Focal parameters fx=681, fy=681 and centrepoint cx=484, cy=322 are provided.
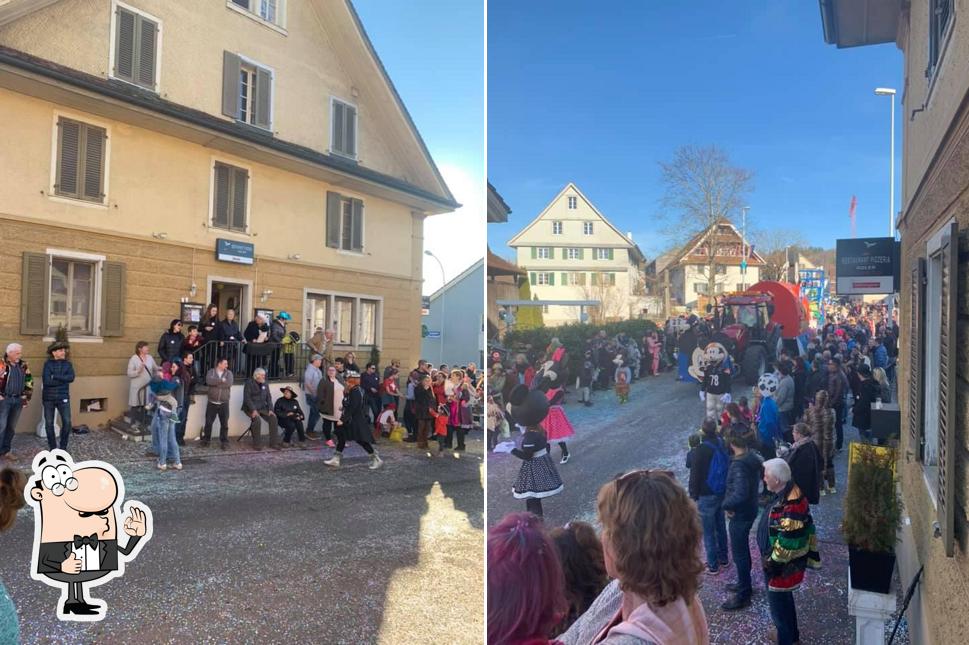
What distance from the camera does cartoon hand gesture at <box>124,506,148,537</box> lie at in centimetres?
239

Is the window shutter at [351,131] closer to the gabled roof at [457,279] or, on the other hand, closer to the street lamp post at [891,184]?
the gabled roof at [457,279]

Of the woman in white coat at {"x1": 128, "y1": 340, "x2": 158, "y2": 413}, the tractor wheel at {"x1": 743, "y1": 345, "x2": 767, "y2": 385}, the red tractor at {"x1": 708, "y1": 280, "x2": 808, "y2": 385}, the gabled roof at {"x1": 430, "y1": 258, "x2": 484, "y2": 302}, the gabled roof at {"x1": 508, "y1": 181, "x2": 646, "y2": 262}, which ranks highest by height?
the gabled roof at {"x1": 508, "y1": 181, "x2": 646, "y2": 262}

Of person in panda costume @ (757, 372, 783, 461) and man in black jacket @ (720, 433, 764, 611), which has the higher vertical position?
person in panda costume @ (757, 372, 783, 461)

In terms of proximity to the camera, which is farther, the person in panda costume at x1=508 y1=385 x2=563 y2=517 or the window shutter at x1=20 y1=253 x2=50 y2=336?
the person in panda costume at x1=508 y1=385 x2=563 y2=517

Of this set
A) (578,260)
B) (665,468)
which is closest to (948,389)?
(665,468)

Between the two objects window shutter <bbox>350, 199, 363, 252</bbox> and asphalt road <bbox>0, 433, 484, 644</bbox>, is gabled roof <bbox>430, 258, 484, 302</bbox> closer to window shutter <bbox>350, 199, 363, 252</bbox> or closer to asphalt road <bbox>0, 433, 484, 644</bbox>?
window shutter <bbox>350, 199, 363, 252</bbox>

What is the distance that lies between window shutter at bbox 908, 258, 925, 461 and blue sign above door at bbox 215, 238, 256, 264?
2.28 metres

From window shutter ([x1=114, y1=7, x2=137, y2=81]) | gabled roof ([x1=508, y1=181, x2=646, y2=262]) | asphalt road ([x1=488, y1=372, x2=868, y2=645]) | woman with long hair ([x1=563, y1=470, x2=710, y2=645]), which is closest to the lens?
woman with long hair ([x1=563, y1=470, x2=710, y2=645])

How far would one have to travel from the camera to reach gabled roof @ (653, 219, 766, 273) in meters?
2.17

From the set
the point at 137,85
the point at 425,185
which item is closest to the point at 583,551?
the point at 425,185

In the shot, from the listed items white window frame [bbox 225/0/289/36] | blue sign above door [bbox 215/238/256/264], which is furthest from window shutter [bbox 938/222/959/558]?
white window frame [bbox 225/0/289/36]

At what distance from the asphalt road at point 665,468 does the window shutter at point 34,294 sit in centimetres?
163

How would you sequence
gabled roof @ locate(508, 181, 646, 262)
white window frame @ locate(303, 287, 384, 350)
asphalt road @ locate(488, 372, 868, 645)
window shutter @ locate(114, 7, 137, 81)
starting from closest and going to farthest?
asphalt road @ locate(488, 372, 868, 645)
window shutter @ locate(114, 7, 137, 81)
gabled roof @ locate(508, 181, 646, 262)
white window frame @ locate(303, 287, 384, 350)

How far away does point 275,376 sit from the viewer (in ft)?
9.09
